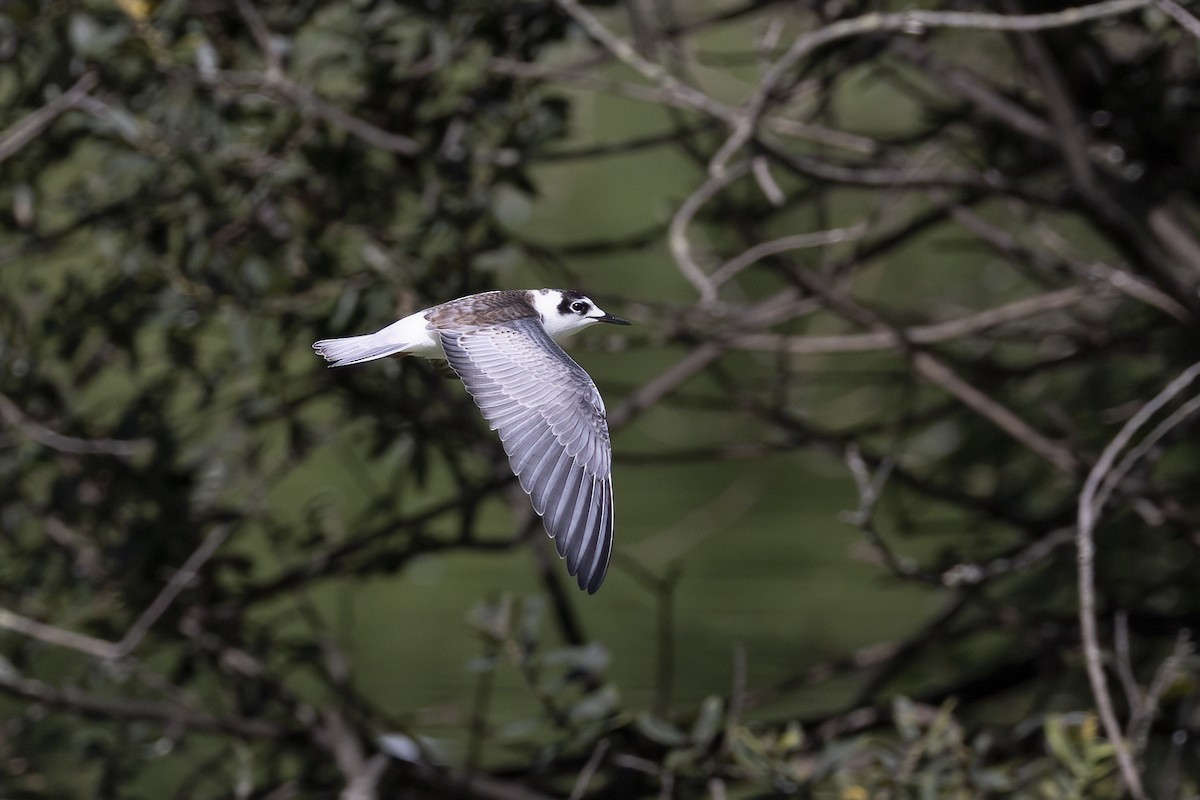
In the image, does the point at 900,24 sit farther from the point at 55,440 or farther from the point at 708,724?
the point at 55,440

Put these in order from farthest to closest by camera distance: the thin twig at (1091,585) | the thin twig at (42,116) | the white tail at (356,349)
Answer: the thin twig at (42,116) < the thin twig at (1091,585) < the white tail at (356,349)

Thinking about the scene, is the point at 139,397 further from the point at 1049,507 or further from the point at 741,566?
the point at 741,566

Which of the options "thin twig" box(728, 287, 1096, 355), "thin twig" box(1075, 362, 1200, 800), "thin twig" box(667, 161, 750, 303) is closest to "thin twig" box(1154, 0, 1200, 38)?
"thin twig" box(1075, 362, 1200, 800)

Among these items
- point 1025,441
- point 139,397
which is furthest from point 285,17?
point 1025,441

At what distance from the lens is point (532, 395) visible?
1.81m

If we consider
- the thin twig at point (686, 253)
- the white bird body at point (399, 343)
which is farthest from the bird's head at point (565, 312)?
the thin twig at point (686, 253)

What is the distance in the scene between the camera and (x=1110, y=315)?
3.32 metres

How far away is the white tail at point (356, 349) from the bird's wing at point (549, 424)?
70 mm

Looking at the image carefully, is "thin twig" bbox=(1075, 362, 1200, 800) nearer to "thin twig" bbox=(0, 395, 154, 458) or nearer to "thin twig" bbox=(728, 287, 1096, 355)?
"thin twig" bbox=(728, 287, 1096, 355)

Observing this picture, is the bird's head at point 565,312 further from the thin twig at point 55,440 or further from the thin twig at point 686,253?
the thin twig at point 55,440

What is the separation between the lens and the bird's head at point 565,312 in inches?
81.0

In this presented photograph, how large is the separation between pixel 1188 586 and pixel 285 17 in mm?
1950

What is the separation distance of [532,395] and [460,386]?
120 centimetres

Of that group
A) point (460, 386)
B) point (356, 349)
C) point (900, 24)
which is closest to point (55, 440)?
point (460, 386)
